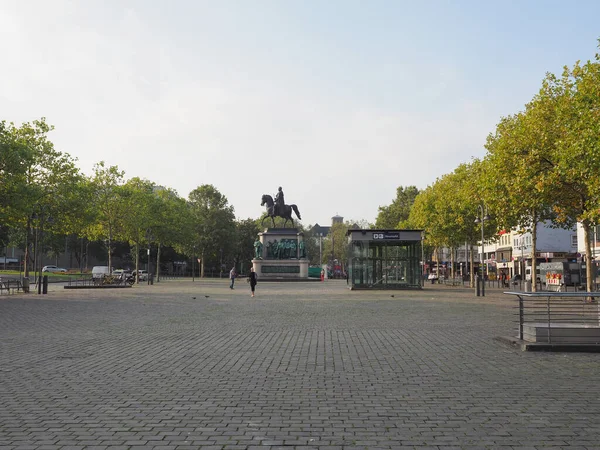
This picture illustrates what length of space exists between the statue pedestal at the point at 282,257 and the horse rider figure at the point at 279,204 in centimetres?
472

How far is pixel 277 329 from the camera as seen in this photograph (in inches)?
651

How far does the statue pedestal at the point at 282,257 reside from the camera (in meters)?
67.0

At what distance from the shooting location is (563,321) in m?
13.9

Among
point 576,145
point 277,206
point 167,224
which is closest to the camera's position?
point 576,145

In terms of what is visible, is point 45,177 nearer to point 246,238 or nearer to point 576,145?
point 576,145

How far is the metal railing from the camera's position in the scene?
41.7 feet

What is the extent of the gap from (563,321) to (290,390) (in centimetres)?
810

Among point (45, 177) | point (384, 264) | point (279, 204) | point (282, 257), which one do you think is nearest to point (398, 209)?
point (279, 204)

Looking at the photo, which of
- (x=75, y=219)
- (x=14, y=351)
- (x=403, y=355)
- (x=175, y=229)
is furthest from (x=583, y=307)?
(x=175, y=229)

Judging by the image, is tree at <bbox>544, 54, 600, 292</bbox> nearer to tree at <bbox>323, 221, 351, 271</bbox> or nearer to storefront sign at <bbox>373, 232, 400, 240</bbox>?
storefront sign at <bbox>373, 232, 400, 240</bbox>

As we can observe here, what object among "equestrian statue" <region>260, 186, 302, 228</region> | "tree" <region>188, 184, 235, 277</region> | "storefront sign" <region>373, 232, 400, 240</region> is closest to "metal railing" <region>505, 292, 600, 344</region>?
"storefront sign" <region>373, 232, 400, 240</region>

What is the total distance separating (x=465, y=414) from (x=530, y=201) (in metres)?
25.3

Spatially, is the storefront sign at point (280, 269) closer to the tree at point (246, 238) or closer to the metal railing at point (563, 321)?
the tree at point (246, 238)

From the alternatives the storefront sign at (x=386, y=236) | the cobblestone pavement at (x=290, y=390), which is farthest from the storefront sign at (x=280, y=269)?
the cobblestone pavement at (x=290, y=390)
